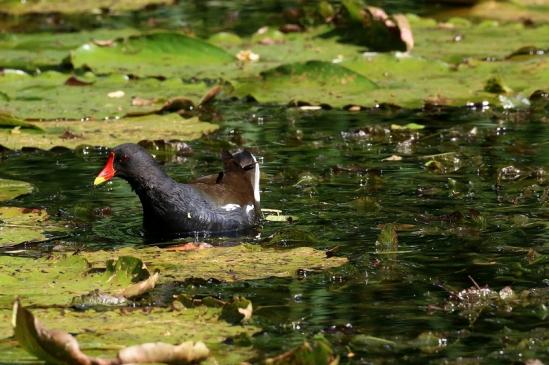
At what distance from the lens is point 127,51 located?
35.7 feet

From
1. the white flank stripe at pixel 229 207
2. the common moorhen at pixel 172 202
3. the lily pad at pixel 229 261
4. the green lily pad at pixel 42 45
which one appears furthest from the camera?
the green lily pad at pixel 42 45

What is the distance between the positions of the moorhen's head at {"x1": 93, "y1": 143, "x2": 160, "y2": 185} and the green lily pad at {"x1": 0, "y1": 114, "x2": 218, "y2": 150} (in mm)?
1358

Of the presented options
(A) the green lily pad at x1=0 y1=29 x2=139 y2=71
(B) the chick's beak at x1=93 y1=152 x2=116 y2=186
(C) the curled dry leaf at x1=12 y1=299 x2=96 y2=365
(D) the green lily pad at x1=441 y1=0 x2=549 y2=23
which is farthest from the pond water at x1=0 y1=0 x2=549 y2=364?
(D) the green lily pad at x1=441 y1=0 x2=549 y2=23

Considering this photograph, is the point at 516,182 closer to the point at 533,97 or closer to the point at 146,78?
the point at 533,97

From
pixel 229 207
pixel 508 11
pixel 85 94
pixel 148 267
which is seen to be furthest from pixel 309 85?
pixel 148 267

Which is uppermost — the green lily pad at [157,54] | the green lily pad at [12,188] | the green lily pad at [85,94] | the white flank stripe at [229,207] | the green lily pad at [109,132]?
the green lily pad at [157,54]

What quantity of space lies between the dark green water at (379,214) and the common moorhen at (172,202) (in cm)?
12

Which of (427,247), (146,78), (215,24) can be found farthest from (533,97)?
(215,24)

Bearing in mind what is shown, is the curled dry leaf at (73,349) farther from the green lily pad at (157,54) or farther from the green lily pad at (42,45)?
the green lily pad at (42,45)

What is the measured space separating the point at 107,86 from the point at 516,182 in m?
3.75

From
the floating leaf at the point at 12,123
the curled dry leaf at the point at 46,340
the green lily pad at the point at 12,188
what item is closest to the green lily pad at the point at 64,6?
the floating leaf at the point at 12,123

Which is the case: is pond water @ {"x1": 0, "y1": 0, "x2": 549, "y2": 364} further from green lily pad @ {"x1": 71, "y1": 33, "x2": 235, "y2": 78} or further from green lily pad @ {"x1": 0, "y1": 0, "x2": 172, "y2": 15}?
green lily pad @ {"x1": 0, "y1": 0, "x2": 172, "y2": 15}

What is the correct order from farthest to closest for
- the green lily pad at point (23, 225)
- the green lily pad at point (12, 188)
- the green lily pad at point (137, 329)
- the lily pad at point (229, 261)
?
the green lily pad at point (12, 188)
the green lily pad at point (23, 225)
the lily pad at point (229, 261)
the green lily pad at point (137, 329)

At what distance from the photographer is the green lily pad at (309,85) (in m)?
9.60
